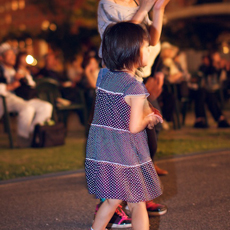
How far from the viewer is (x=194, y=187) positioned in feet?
15.6

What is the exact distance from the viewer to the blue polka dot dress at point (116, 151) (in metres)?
2.78

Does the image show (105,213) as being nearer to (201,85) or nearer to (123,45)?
(123,45)

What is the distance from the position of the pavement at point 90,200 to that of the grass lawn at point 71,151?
414mm

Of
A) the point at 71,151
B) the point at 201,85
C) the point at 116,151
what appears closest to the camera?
the point at 116,151

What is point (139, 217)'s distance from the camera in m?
2.81

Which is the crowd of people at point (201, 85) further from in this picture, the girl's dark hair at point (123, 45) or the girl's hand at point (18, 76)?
the girl's dark hair at point (123, 45)

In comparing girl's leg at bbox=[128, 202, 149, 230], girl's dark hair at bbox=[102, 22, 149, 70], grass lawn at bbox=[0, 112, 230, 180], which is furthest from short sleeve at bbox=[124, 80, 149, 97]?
grass lawn at bbox=[0, 112, 230, 180]

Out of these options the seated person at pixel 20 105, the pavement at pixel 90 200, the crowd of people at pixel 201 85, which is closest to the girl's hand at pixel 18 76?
the seated person at pixel 20 105

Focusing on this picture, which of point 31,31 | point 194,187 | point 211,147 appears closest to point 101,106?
point 194,187

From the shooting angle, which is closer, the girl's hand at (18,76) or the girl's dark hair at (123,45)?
the girl's dark hair at (123,45)

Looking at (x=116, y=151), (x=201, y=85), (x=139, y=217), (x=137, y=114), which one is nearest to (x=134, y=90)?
(x=137, y=114)

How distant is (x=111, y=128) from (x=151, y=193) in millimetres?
490

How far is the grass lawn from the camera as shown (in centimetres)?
590

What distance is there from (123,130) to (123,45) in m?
0.51
